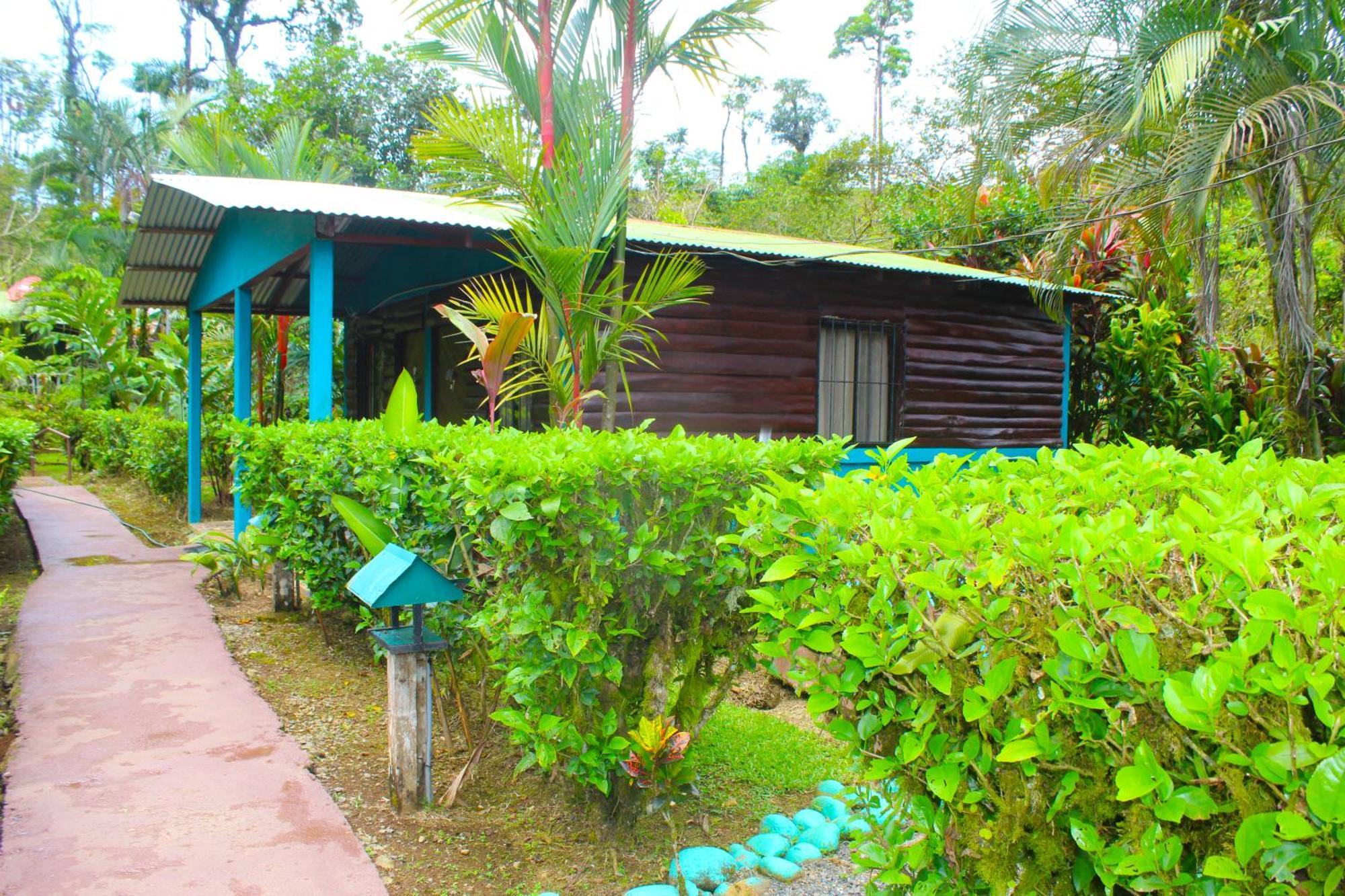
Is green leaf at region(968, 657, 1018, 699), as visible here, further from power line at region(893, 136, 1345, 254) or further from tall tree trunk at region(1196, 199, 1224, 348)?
tall tree trunk at region(1196, 199, 1224, 348)

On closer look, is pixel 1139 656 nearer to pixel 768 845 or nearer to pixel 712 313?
pixel 768 845

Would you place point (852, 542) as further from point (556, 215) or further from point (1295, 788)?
point (556, 215)

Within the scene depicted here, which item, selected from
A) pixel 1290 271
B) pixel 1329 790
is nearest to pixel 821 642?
pixel 1329 790

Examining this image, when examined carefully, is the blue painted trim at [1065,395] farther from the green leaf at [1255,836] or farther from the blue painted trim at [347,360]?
the green leaf at [1255,836]

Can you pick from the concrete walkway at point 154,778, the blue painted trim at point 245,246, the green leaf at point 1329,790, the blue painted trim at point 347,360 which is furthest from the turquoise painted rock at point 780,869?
the blue painted trim at point 347,360

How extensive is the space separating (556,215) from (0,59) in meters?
45.1

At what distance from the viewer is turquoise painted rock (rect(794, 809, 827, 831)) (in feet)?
11.6

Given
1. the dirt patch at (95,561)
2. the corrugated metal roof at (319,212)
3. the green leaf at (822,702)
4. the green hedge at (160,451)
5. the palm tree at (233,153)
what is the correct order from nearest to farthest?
the green leaf at (822,702) < the corrugated metal roof at (319,212) < the dirt patch at (95,561) < the green hedge at (160,451) < the palm tree at (233,153)

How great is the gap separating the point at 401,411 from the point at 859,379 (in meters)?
5.90

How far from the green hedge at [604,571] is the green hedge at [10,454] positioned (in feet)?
20.5

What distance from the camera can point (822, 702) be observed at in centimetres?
211

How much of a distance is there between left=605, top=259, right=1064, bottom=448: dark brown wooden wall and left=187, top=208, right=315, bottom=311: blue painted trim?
2947mm

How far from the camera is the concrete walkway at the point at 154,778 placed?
3.10 m

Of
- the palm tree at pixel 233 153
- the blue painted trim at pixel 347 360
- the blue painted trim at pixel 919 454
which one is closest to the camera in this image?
the blue painted trim at pixel 919 454
